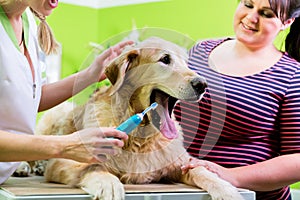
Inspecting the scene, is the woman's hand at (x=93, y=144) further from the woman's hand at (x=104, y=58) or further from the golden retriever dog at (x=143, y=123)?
the woman's hand at (x=104, y=58)

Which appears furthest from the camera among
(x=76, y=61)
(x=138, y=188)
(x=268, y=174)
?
(x=76, y=61)

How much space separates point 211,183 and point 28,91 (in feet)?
1.32

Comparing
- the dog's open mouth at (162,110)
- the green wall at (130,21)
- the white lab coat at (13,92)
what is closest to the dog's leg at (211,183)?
the dog's open mouth at (162,110)

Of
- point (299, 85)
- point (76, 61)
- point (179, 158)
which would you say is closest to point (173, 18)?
point (76, 61)

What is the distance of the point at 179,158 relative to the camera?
3.41 ft

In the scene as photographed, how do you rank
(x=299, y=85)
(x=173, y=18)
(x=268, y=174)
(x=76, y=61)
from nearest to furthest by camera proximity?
(x=268, y=174) < (x=299, y=85) < (x=173, y=18) < (x=76, y=61)

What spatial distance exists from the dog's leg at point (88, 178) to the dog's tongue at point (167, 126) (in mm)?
124

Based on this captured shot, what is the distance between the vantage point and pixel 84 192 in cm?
84

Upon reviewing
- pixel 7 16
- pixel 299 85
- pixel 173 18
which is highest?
pixel 7 16

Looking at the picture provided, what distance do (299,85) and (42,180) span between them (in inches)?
25.7

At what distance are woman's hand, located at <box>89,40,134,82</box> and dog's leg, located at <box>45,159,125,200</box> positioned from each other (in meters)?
0.19

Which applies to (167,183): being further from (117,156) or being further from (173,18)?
(173,18)

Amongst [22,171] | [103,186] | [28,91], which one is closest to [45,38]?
[28,91]

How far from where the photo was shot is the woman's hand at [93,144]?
2.73 feet
